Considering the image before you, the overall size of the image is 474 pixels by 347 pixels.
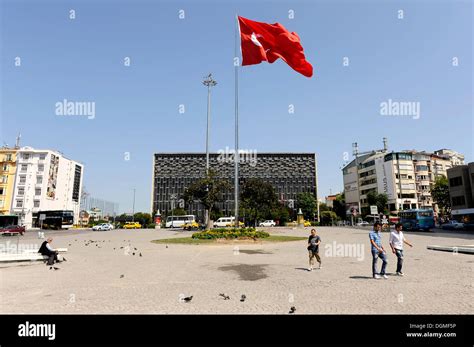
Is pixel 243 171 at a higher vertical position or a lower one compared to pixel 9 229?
higher

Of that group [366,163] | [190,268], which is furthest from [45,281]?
[366,163]

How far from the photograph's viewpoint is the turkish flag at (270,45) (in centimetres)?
1581

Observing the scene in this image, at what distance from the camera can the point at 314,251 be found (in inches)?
452

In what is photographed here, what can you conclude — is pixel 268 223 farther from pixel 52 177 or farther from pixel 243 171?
pixel 52 177

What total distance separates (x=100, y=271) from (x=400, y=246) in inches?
445

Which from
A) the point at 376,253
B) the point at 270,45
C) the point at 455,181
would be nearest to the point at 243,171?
the point at 455,181

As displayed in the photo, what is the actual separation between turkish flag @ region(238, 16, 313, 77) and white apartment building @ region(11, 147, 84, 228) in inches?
2959

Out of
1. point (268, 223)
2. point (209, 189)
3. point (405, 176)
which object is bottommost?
point (268, 223)

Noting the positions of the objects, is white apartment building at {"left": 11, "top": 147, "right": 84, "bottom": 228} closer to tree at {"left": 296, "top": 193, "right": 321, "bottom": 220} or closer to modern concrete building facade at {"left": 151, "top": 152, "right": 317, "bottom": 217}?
modern concrete building facade at {"left": 151, "top": 152, "right": 317, "bottom": 217}

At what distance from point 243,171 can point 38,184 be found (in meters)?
79.0

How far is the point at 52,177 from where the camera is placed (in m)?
81.9
